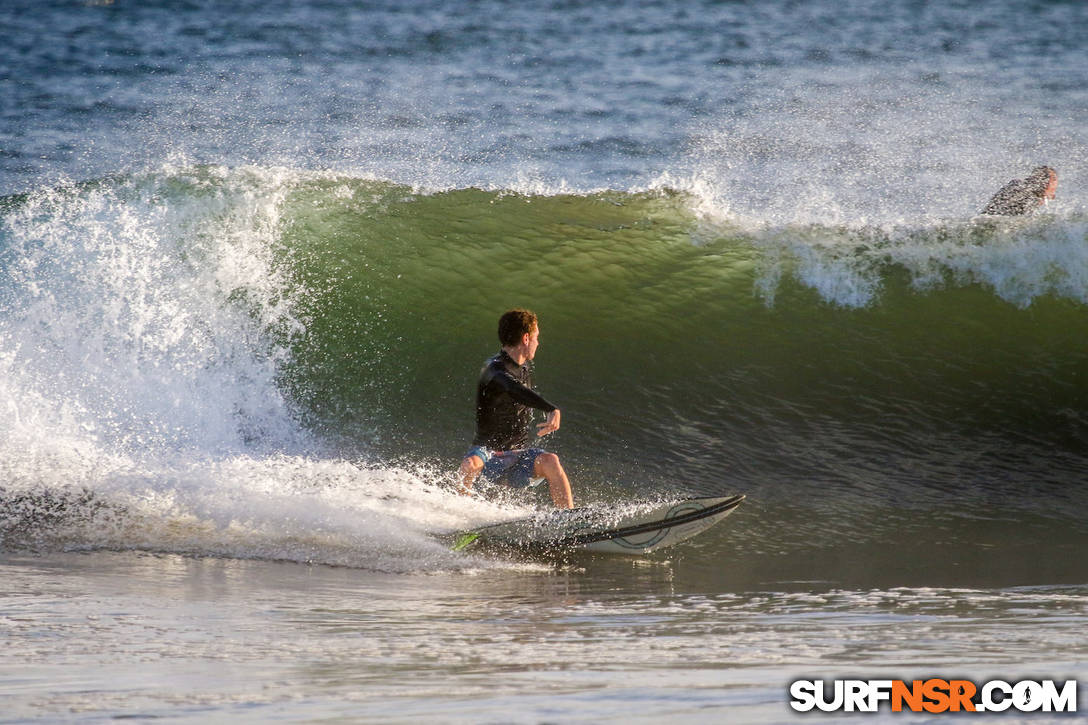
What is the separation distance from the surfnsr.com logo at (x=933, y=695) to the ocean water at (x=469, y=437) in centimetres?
9

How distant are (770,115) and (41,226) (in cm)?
3136

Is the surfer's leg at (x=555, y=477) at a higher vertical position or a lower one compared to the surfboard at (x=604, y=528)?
higher

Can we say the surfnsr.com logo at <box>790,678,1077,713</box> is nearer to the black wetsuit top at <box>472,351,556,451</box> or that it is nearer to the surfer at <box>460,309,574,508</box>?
the surfer at <box>460,309,574,508</box>

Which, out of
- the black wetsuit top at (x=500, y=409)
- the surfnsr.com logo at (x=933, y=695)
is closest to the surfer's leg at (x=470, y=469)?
the black wetsuit top at (x=500, y=409)

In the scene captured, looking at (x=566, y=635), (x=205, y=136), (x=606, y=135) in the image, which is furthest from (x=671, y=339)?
(x=205, y=136)

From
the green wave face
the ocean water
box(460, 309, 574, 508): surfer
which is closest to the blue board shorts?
box(460, 309, 574, 508): surfer

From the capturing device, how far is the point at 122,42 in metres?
36.9

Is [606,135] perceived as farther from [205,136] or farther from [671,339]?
[671,339]

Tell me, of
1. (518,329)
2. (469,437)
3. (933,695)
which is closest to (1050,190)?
(469,437)

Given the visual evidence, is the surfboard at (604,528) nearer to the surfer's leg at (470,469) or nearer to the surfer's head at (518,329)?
the surfer's leg at (470,469)

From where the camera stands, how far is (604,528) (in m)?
5.74

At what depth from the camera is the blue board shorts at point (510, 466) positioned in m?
6.02

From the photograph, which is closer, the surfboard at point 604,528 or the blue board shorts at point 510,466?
the surfboard at point 604,528

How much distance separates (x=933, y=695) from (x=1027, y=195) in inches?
388
